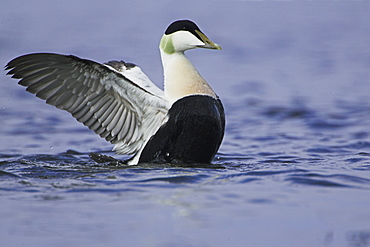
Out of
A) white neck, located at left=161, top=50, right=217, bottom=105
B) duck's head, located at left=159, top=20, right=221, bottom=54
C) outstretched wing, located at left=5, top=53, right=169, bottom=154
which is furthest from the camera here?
duck's head, located at left=159, top=20, right=221, bottom=54

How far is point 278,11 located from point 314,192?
42.9 ft

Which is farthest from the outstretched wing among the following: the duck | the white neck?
the white neck

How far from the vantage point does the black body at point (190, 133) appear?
6.46m

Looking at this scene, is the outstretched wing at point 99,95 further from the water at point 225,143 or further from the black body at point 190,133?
the water at point 225,143

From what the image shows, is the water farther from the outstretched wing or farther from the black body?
the outstretched wing

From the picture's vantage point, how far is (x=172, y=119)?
652cm

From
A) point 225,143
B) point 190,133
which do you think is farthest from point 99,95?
point 225,143

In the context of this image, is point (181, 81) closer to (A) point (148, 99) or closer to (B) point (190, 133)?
(A) point (148, 99)

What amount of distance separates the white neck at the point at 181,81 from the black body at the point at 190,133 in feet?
0.23

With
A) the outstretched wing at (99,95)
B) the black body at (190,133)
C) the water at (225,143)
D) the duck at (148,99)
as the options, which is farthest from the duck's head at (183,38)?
the water at (225,143)

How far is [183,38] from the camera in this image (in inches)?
264

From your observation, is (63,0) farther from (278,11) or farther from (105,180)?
(105,180)

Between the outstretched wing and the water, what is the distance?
423 millimetres

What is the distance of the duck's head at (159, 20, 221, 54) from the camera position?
6.67 meters
